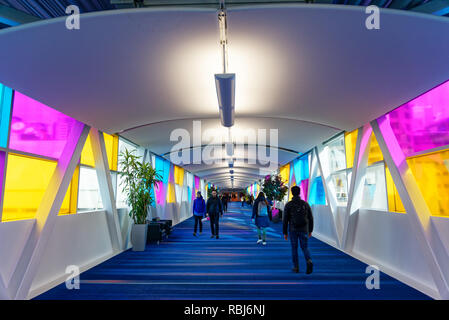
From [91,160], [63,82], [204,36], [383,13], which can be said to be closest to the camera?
[383,13]

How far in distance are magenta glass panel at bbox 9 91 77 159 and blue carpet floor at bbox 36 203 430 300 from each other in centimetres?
230

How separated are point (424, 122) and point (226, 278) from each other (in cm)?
419

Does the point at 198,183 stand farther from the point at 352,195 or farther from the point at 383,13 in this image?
the point at 383,13

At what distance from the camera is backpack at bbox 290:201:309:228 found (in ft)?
15.8

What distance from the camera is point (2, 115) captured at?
3.92 metres

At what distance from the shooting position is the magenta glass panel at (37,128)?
13.6ft

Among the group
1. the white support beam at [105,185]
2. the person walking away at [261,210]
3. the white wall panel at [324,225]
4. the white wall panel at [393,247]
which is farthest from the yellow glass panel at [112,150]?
the white wall panel at [393,247]

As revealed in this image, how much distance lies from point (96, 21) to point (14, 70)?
1362 mm

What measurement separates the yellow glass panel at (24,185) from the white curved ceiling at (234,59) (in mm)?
1031
